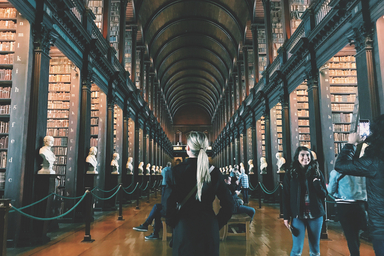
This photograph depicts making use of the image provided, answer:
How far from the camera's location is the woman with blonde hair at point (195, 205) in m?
1.79

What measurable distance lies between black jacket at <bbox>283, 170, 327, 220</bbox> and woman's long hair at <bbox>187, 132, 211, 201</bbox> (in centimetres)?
123

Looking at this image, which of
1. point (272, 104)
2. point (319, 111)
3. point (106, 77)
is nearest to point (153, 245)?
point (319, 111)

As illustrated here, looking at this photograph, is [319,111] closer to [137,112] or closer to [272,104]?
[272,104]

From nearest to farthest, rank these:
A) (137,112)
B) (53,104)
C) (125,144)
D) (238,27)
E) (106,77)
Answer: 1. (53,104)
2. (106,77)
3. (125,144)
4. (137,112)
5. (238,27)

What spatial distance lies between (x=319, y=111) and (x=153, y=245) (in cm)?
523

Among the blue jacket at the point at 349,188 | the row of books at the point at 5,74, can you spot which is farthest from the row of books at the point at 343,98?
the row of books at the point at 5,74

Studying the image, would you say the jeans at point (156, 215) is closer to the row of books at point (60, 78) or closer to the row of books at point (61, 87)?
the row of books at point (61, 87)

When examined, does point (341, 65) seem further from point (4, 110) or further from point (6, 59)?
point (4, 110)

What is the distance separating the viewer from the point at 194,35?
22641 mm

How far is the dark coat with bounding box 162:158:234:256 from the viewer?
1.79 m

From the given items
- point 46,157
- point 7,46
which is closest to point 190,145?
point 46,157

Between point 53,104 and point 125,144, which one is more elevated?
point 53,104

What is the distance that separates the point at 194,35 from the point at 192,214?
22174 millimetres

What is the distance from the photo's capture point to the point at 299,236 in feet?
8.87
